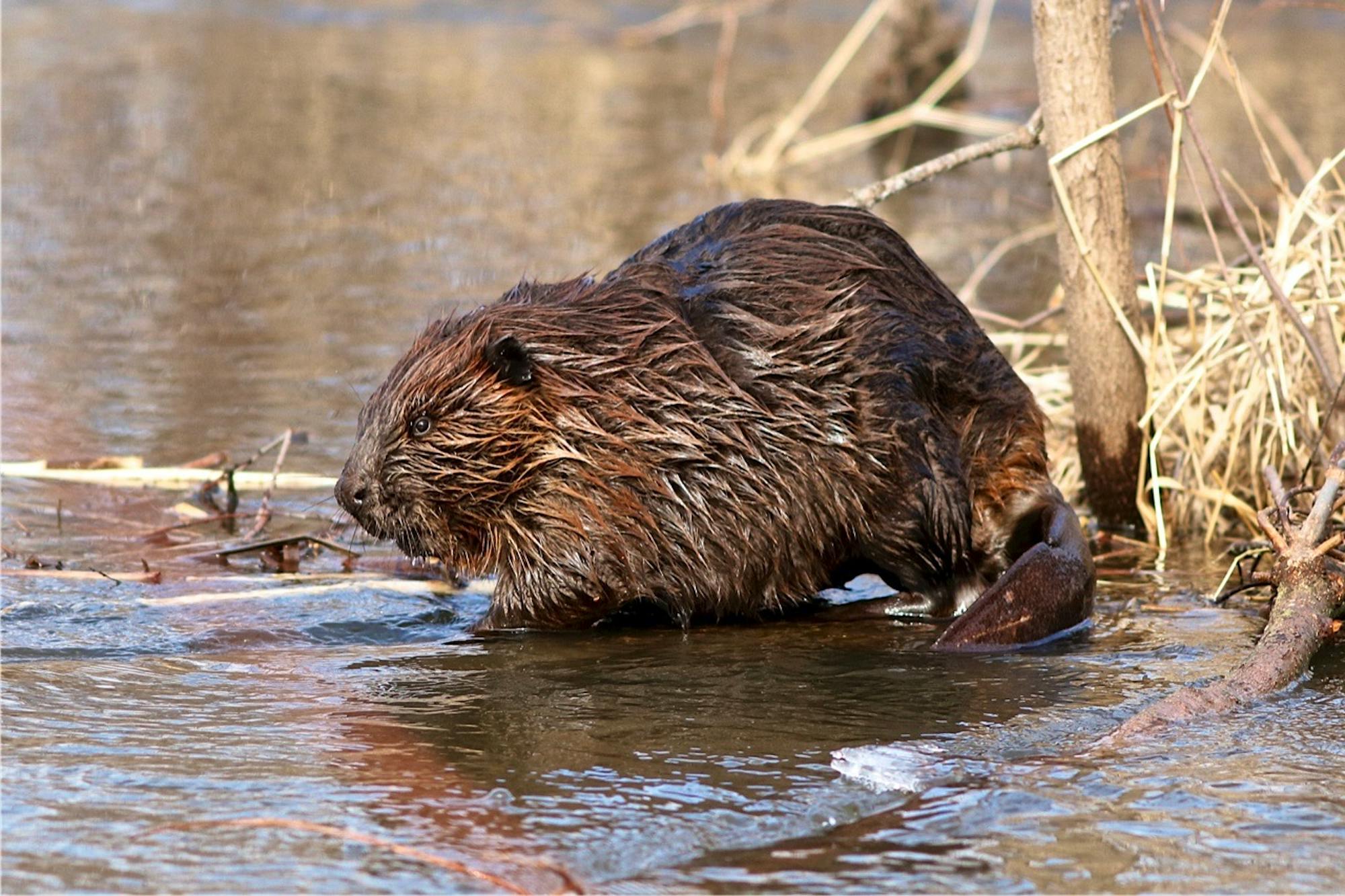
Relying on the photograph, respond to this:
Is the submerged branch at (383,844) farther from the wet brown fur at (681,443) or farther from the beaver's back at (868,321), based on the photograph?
the beaver's back at (868,321)

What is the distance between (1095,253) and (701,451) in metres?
1.32

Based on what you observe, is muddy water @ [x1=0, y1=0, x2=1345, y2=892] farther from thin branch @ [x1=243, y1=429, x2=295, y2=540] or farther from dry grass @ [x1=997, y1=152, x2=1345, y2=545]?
dry grass @ [x1=997, y1=152, x2=1345, y2=545]

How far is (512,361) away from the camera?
11.9ft

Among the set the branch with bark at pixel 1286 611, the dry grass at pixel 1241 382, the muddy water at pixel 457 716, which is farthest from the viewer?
the dry grass at pixel 1241 382

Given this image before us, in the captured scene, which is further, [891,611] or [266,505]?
[266,505]

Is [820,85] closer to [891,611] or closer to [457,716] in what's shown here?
[891,611]

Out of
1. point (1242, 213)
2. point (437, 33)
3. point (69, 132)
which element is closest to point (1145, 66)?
point (437, 33)

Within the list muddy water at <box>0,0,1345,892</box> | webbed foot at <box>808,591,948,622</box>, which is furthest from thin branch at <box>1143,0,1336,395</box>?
webbed foot at <box>808,591,948,622</box>

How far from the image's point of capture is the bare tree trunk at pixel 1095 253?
4.30m

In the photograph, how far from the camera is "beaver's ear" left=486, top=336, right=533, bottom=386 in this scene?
11.8 ft

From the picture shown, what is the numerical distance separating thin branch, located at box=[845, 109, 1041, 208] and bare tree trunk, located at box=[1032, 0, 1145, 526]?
77mm

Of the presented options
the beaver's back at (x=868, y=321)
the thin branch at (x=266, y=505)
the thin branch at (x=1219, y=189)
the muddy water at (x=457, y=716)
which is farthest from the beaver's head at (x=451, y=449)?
the thin branch at (x=1219, y=189)

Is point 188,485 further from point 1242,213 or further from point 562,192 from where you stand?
point 1242,213

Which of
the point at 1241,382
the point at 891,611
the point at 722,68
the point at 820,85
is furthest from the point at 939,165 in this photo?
the point at 722,68
